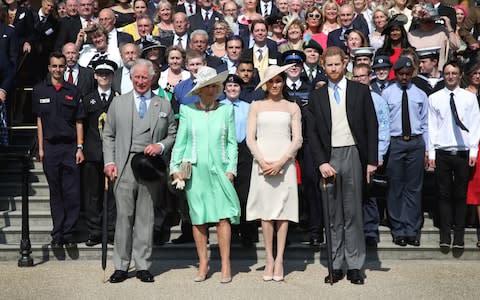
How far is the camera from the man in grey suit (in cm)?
852

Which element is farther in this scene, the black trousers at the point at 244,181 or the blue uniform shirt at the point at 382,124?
the blue uniform shirt at the point at 382,124

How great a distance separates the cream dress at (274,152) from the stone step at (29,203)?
2.94 m

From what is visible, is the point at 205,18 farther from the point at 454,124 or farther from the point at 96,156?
the point at 454,124

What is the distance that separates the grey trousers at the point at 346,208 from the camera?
8469mm

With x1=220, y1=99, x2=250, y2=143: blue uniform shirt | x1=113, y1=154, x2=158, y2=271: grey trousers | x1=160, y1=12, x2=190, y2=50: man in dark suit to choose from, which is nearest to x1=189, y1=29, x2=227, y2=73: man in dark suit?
x1=160, y1=12, x2=190, y2=50: man in dark suit

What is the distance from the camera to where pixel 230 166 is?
8.55 m

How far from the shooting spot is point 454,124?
31.7 feet

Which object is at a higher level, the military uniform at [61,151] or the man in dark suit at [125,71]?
the man in dark suit at [125,71]

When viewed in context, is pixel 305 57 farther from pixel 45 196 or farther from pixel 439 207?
pixel 45 196

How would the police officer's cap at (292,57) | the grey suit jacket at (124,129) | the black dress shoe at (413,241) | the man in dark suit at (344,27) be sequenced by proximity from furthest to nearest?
the man in dark suit at (344,27) → the police officer's cap at (292,57) → the black dress shoe at (413,241) → the grey suit jacket at (124,129)

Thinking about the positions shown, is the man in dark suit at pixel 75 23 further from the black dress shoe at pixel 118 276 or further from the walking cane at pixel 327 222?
the walking cane at pixel 327 222

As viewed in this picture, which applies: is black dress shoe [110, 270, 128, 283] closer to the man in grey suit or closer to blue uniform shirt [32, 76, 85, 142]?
the man in grey suit

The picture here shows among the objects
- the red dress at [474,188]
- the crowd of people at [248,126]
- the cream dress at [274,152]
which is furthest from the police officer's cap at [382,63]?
the cream dress at [274,152]

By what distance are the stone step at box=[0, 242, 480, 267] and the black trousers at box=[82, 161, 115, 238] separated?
0.68 ft
